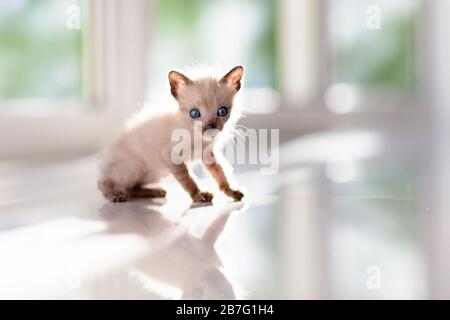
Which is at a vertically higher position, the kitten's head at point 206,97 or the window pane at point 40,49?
the window pane at point 40,49

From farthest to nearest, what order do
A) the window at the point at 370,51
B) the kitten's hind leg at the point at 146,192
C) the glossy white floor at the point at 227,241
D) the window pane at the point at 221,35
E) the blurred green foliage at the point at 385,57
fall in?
the blurred green foliage at the point at 385,57, the window at the point at 370,51, the window pane at the point at 221,35, the kitten's hind leg at the point at 146,192, the glossy white floor at the point at 227,241

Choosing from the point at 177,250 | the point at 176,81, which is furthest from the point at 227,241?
the point at 176,81

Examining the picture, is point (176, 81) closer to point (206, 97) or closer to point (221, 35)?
point (206, 97)

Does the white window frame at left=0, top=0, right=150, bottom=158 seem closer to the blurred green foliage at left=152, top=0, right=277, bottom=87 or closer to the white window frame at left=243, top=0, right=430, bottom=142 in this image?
the blurred green foliage at left=152, top=0, right=277, bottom=87

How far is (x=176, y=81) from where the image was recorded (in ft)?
6.48

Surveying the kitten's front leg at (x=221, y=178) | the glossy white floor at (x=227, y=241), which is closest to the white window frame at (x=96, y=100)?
the glossy white floor at (x=227, y=241)

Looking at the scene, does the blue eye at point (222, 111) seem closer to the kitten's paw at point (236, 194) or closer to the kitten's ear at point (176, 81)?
the kitten's ear at point (176, 81)

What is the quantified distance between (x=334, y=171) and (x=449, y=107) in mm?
2561

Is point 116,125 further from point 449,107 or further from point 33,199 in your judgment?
point 449,107

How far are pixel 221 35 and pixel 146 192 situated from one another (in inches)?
110

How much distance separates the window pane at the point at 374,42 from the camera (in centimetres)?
498

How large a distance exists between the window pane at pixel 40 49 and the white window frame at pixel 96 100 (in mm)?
68

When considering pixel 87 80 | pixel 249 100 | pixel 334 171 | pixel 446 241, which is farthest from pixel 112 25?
pixel 446 241

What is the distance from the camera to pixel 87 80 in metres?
3.94
